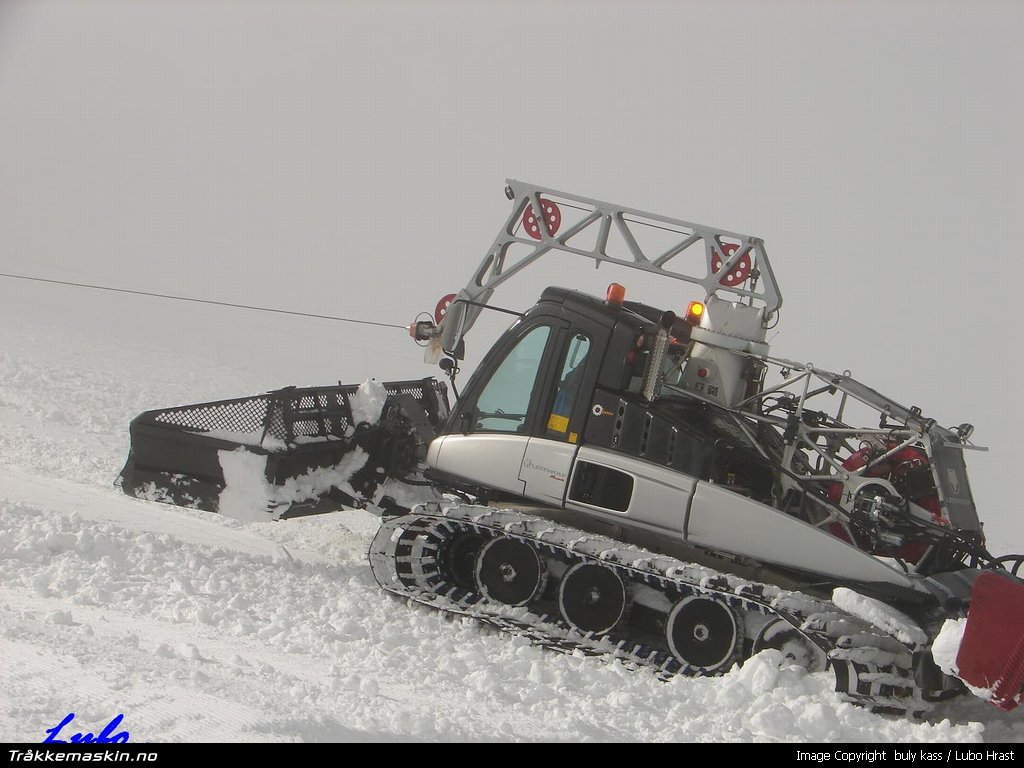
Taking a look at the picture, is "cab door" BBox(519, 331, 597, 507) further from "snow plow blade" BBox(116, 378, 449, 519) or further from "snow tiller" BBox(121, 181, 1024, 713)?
"snow plow blade" BBox(116, 378, 449, 519)

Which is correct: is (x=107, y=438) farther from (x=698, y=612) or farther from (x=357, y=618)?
(x=698, y=612)

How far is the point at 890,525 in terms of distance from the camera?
23.0 ft

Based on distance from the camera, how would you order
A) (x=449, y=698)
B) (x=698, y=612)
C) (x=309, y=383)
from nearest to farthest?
(x=449, y=698)
(x=698, y=612)
(x=309, y=383)

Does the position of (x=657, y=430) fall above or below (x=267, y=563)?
above

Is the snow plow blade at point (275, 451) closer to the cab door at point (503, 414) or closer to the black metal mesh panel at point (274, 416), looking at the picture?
the black metal mesh panel at point (274, 416)

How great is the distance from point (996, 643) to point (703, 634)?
176 cm

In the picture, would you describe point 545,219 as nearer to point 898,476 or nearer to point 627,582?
point 627,582

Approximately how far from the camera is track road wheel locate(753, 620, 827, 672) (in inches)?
249

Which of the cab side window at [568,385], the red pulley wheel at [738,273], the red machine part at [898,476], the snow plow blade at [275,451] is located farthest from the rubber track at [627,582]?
the red pulley wheel at [738,273]

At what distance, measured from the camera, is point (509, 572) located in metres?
7.39

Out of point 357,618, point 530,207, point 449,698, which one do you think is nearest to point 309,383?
point 530,207

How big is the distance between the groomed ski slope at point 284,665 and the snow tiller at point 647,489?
39 centimetres

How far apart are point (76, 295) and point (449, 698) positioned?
92.2ft

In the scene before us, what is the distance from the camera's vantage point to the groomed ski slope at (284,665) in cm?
474
